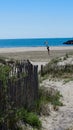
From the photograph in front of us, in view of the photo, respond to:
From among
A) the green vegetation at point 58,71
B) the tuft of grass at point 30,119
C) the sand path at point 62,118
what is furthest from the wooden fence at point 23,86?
the green vegetation at point 58,71

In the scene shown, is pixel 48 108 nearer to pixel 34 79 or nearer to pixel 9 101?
pixel 34 79

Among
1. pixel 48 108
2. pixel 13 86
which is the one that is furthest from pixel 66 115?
pixel 13 86

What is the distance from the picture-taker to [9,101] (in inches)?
378

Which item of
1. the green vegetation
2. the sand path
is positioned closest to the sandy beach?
the green vegetation

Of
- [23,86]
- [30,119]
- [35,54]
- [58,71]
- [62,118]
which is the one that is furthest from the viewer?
[35,54]

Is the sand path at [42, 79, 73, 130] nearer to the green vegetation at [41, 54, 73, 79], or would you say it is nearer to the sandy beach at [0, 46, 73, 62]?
the green vegetation at [41, 54, 73, 79]

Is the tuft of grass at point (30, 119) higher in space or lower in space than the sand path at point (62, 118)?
higher

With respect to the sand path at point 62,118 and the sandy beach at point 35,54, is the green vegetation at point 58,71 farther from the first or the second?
the sandy beach at point 35,54

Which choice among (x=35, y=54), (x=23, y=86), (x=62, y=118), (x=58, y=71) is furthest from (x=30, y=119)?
(x=35, y=54)

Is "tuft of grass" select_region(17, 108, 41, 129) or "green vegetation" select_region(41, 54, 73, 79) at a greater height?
"tuft of grass" select_region(17, 108, 41, 129)

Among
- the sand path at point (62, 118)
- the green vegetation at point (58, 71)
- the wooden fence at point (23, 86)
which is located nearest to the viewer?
the wooden fence at point (23, 86)

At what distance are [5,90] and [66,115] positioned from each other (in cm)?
341

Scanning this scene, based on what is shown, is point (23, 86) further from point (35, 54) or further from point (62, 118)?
point (35, 54)

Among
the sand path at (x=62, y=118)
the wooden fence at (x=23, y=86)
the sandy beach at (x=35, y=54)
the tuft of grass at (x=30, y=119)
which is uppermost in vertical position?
the wooden fence at (x=23, y=86)
